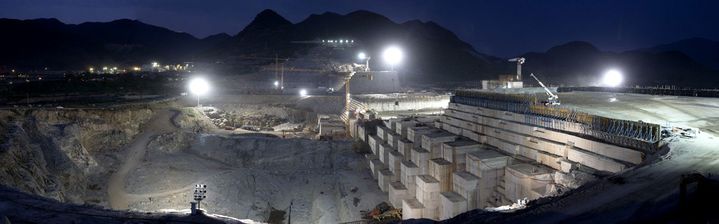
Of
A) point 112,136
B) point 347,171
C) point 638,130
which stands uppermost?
point 638,130

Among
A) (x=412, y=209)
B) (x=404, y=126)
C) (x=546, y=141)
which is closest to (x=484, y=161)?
(x=546, y=141)

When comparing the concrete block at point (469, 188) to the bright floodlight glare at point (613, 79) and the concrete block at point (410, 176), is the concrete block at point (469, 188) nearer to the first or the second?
the concrete block at point (410, 176)

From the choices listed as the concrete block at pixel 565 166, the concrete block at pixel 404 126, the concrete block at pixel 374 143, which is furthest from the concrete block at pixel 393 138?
the concrete block at pixel 565 166

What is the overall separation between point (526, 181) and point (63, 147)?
24.8 metres

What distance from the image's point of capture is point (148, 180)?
2538cm

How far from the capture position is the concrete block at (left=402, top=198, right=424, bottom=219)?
20.2 metres

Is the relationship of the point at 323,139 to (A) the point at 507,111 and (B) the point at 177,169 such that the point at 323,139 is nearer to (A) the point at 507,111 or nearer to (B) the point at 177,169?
(B) the point at 177,169

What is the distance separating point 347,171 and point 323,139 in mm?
4340

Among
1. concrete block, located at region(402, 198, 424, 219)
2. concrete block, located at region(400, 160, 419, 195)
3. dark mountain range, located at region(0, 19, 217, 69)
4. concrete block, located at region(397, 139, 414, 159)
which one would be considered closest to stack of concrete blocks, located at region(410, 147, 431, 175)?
concrete block, located at region(400, 160, 419, 195)

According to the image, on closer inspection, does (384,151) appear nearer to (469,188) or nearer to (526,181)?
(469,188)

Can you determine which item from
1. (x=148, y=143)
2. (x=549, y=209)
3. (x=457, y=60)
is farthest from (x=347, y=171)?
(x=457, y=60)

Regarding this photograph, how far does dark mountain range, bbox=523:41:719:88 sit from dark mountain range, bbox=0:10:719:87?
0.55ft

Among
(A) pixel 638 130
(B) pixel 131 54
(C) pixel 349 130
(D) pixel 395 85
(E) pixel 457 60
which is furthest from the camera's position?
(B) pixel 131 54

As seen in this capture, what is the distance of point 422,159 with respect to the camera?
75.1 ft
